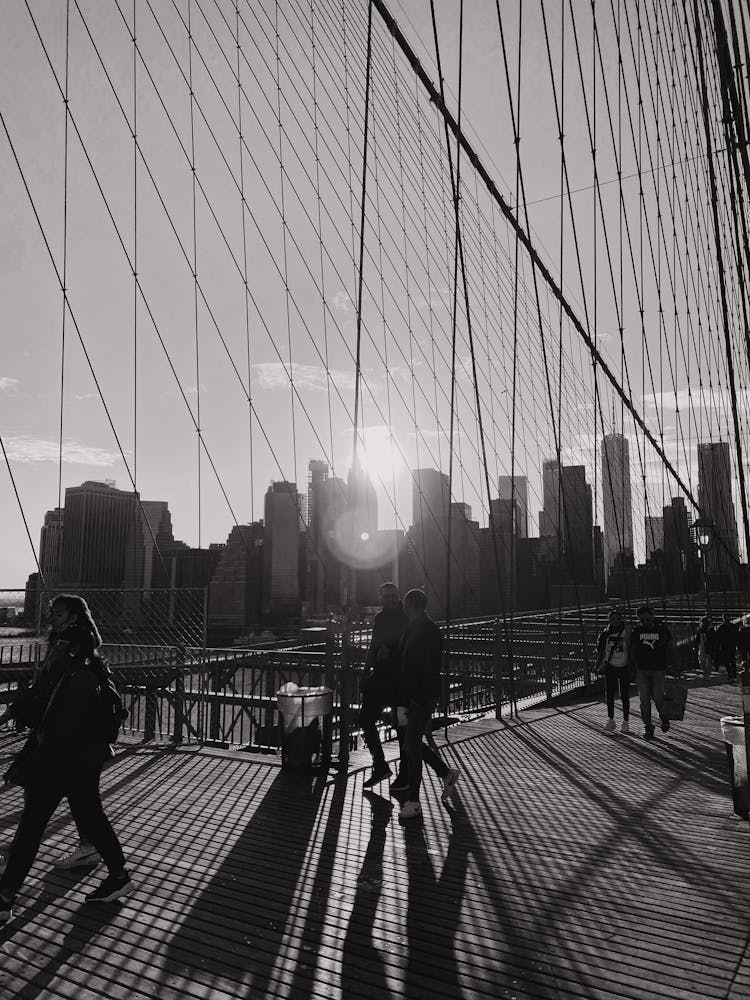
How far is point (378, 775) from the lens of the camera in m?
4.91

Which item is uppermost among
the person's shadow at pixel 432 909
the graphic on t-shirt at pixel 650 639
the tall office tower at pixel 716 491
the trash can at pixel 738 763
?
the tall office tower at pixel 716 491

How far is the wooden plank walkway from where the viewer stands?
7.90 ft

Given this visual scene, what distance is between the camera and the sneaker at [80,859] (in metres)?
3.33

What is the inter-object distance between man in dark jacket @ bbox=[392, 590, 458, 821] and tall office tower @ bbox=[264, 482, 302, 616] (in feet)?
62.8

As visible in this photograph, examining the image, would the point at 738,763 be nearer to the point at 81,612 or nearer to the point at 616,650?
the point at 616,650

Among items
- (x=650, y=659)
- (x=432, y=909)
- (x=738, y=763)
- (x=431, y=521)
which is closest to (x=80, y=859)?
(x=432, y=909)

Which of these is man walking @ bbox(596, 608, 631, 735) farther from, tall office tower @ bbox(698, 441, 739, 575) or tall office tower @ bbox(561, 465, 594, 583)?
tall office tower @ bbox(561, 465, 594, 583)

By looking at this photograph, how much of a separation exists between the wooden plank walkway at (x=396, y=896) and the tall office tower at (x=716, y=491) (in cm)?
1983

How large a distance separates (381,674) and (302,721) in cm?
82

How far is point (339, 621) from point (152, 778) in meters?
1.78

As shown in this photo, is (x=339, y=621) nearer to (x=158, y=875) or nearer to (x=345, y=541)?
(x=345, y=541)

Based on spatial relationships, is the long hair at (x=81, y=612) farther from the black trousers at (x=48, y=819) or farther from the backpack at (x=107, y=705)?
the black trousers at (x=48, y=819)

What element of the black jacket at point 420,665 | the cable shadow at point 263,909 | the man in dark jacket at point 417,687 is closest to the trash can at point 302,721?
the cable shadow at point 263,909

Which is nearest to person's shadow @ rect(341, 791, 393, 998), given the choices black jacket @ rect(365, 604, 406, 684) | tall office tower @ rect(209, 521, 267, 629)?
black jacket @ rect(365, 604, 406, 684)
